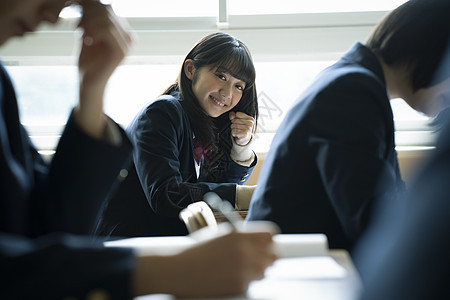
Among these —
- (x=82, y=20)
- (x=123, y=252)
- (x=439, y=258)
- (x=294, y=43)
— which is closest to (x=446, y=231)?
(x=439, y=258)

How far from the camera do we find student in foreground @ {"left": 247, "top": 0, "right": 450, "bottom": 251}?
0.88 metres

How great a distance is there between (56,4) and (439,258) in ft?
2.13

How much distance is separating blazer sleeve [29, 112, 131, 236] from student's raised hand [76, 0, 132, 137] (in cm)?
3

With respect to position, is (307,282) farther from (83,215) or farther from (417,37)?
(417,37)

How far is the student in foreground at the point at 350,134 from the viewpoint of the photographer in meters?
0.88

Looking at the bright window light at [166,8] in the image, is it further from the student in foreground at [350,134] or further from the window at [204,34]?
the student in foreground at [350,134]

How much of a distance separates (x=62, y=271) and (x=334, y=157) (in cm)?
61

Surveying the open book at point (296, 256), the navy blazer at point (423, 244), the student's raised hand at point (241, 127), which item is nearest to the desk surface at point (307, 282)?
the open book at point (296, 256)

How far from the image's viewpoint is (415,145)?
2.65m

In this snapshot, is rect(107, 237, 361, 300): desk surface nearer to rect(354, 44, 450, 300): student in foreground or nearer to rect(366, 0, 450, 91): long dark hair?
rect(354, 44, 450, 300): student in foreground

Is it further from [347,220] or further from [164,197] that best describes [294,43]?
[347,220]

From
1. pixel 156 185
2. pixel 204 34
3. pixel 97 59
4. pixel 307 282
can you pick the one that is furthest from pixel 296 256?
pixel 204 34

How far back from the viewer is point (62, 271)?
1.37ft

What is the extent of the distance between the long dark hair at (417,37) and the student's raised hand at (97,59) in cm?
64
